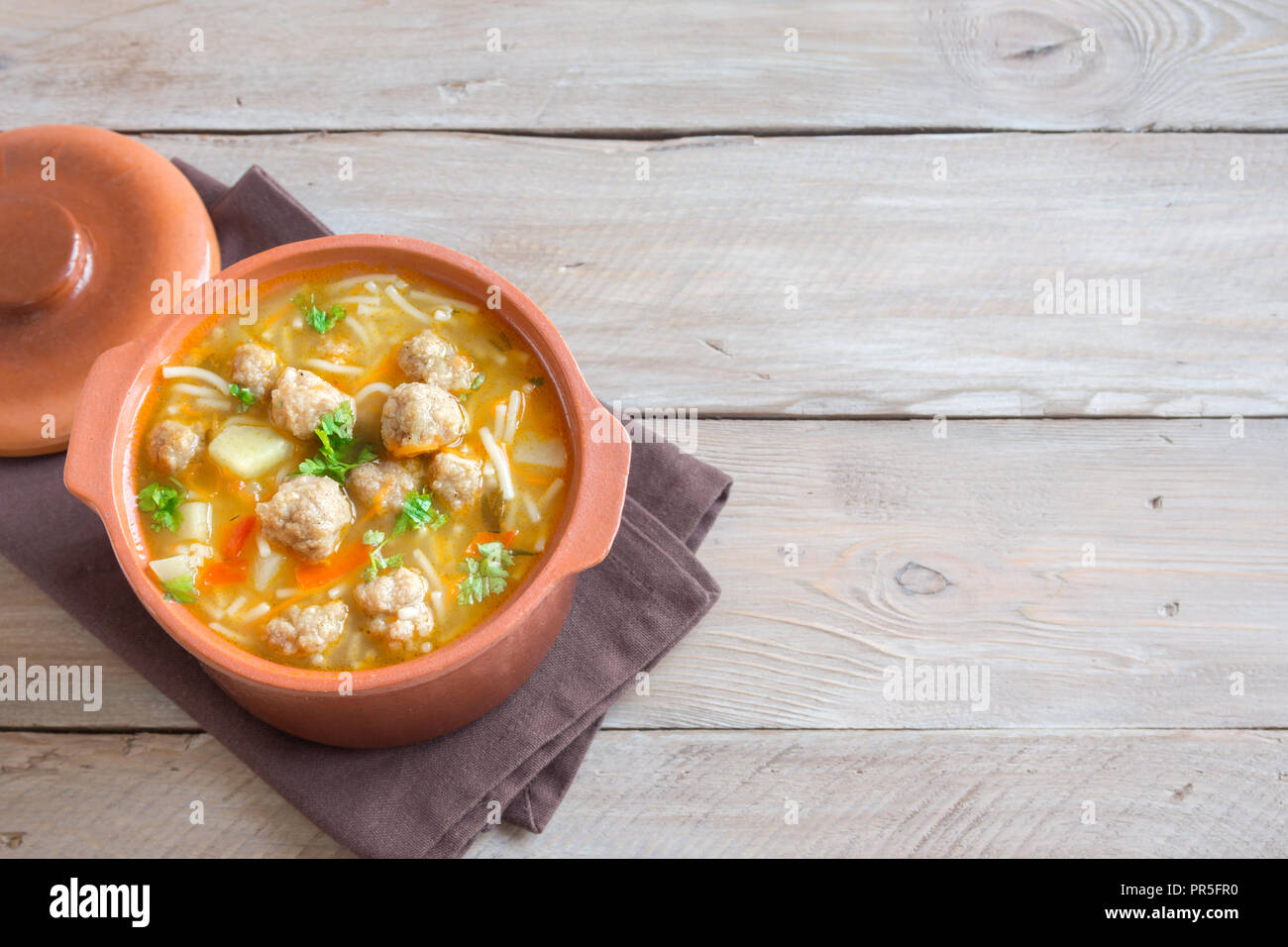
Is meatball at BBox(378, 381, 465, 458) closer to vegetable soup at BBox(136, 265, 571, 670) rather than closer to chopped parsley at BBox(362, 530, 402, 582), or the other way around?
→ vegetable soup at BBox(136, 265, 571, 670)

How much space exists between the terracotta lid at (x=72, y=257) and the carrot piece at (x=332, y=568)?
0.76 meters

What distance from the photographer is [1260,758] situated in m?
2.59

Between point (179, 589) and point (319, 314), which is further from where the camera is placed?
point (319, 314)

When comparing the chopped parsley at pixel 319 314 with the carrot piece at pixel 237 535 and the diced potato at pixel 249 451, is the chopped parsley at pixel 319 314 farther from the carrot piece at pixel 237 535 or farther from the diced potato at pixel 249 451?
the carrot piece at pixel 237 535

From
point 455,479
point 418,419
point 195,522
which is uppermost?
point 418,419

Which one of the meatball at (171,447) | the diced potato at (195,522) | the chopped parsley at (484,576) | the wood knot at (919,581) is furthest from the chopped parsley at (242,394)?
the wood knot at (919,581)

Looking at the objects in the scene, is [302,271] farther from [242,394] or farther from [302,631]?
[302,631]

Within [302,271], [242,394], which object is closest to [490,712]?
[242,394]

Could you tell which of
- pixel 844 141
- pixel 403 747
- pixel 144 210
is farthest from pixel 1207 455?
pixel 144 210

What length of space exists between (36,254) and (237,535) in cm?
85

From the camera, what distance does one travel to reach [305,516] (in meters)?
1.96

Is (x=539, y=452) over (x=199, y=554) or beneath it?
over

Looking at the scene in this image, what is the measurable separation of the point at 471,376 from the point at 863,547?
1094 mm

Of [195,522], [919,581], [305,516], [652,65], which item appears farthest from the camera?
[652,65]
